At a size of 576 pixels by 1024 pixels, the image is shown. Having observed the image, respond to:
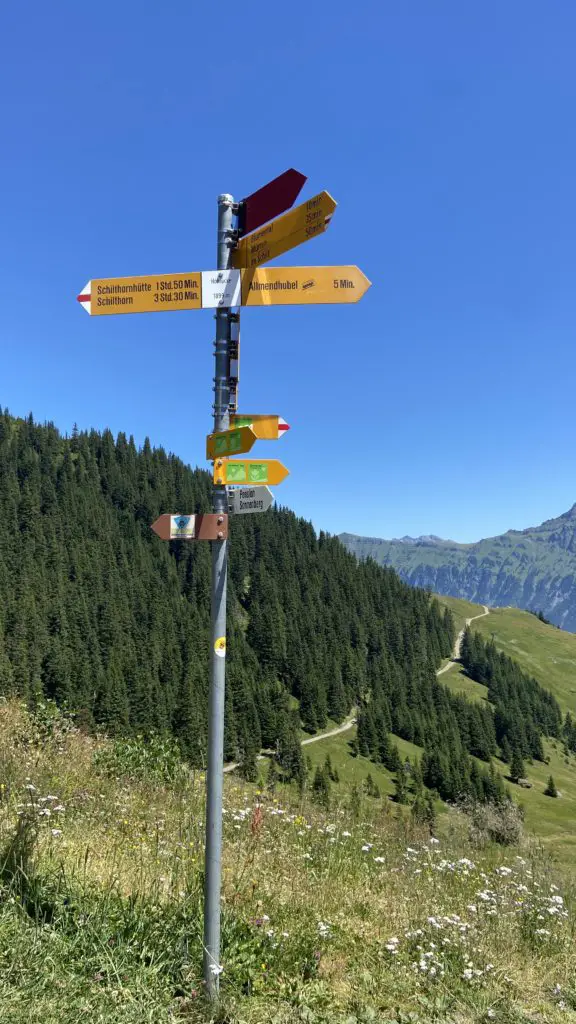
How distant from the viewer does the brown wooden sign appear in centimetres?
421

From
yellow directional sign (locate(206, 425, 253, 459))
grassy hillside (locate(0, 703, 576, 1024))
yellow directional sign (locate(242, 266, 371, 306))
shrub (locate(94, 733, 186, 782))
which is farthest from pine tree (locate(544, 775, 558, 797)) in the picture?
yellow directional sign (locate(242, 266, 371, 306))

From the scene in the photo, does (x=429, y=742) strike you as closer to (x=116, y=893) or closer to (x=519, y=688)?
(x=519, y=688)

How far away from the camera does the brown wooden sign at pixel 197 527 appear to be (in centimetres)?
421

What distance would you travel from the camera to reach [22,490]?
172500 millimetres

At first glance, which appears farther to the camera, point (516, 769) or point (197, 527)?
point (516, 769)

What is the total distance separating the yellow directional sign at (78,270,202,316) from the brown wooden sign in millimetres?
1664

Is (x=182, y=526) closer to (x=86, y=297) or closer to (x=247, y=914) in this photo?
(x=86, y=297)

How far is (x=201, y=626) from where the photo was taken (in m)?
132

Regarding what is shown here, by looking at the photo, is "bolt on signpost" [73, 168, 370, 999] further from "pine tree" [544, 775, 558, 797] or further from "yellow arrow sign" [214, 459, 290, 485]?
"pine tree" [544, 775, 558, 797]

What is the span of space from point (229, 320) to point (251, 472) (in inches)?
49.0

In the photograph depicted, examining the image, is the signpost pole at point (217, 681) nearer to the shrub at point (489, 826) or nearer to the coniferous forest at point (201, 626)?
the shrub at point (489, 826)

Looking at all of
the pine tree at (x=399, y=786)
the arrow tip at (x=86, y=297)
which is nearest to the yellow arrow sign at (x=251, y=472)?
the arrow tip at (x=86, y=297)

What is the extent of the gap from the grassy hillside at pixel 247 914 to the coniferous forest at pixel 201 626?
259 ft

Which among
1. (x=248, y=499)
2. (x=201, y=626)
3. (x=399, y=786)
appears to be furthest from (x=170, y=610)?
(x=248, y=499)
